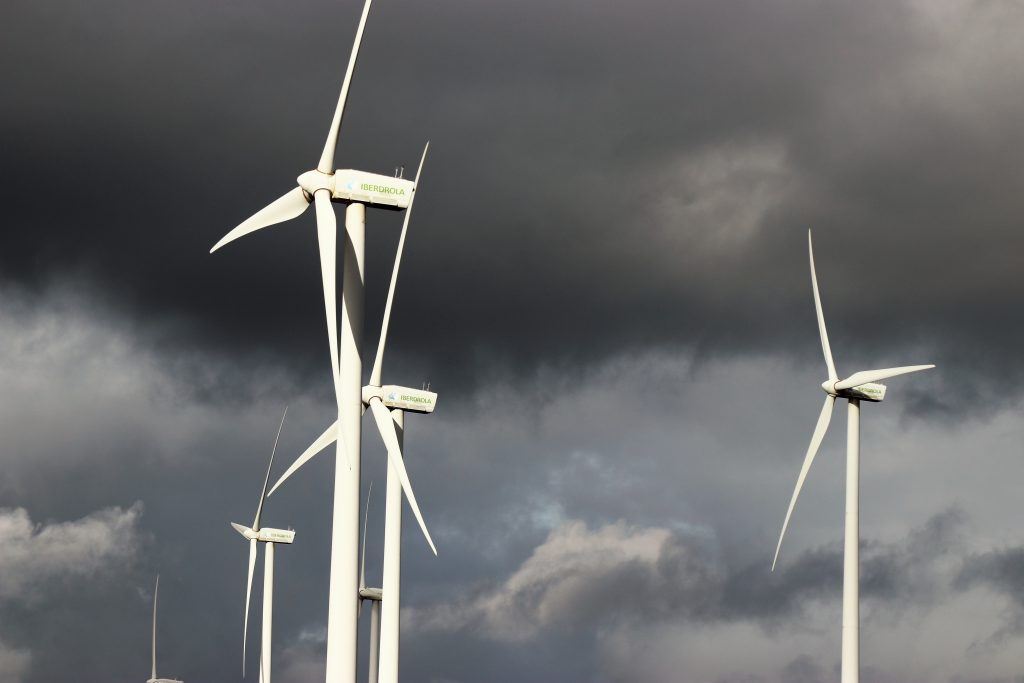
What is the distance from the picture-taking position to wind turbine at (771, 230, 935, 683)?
230 feet

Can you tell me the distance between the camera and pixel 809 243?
262 feet

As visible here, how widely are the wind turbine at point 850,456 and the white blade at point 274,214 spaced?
32.4 meters

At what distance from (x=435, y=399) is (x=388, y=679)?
49.6 feet

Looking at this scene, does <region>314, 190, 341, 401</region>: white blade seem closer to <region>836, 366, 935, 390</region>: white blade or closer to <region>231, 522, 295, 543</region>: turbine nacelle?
<region>836, 366, 935, 390</region>: white blade

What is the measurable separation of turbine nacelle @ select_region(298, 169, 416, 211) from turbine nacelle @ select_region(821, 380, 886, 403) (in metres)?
35.2

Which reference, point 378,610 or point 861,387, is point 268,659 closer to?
point 378,610

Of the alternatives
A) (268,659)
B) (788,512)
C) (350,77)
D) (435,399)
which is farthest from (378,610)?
(350,77)

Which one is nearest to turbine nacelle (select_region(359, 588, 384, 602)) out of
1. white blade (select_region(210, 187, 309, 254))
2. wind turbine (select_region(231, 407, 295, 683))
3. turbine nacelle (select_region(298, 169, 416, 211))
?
wind turbine (select_region(231, 407, 295, 683))

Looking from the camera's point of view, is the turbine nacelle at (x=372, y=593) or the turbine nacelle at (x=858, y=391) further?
the turbine nacelle at (x=372, y=593)

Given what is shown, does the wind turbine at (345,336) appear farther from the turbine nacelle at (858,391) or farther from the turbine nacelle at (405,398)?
the turbine nacelle at (858,391)

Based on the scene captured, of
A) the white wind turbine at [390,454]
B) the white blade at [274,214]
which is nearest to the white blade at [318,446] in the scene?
the white wind turbine at [390,454]

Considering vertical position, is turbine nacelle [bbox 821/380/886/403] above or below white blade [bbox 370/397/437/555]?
above

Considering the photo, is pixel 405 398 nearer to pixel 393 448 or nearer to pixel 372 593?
pixel 393 448

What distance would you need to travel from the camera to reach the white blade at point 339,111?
160ft
